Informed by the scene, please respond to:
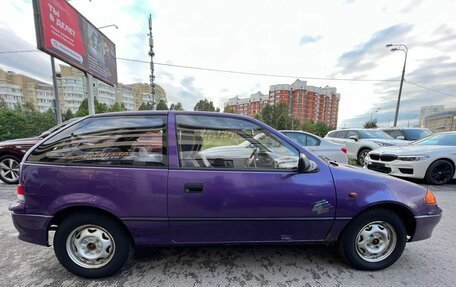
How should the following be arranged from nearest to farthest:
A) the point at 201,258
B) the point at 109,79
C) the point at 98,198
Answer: the point at 98,198 < the point at 201,258 < the point at 109,79

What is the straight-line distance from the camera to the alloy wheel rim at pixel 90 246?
1.98m

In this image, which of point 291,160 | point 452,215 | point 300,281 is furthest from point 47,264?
point 452,215

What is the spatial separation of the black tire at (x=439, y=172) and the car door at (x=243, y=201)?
16.9ft

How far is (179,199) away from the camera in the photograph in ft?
6.18

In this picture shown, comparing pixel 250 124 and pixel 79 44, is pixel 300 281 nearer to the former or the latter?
pixel 250 124

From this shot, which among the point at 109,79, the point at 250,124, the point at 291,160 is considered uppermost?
the point at 109,79

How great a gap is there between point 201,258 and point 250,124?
1623mm

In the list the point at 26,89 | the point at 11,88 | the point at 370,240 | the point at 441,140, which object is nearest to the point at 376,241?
the point at 370,240

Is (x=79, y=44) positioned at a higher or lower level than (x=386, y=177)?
higher

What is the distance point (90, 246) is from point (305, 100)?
55056 mm

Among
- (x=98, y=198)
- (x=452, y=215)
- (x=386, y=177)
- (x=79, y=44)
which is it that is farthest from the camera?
(x=79, y=44)

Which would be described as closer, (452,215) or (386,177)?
(386,177)

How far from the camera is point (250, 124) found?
225cm

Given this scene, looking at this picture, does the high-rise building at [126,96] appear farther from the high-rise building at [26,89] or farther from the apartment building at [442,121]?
the apartment building at [442,121]
